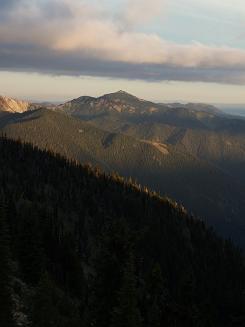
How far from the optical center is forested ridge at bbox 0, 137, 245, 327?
4216 cm

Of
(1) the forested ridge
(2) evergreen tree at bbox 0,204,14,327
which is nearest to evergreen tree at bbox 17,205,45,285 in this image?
(1) the forested ridge

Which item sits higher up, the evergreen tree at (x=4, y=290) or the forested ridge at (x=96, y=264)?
the evergreen tree at (x=4, y=290)

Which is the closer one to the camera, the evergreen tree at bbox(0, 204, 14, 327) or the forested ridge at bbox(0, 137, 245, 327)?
the evergreen tree at bbox(0, 204, 14, 327)

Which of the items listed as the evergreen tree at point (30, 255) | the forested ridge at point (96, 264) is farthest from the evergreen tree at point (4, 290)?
the evergreen tree at point (30, 255)

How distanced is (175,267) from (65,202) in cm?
4345

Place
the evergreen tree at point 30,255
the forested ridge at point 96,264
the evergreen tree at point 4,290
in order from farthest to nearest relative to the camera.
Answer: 1. the evergreen tree at point 30,255
2. the forested ridge at point 96,264
3. the evergreen tree at point 4,290

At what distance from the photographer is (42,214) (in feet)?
301

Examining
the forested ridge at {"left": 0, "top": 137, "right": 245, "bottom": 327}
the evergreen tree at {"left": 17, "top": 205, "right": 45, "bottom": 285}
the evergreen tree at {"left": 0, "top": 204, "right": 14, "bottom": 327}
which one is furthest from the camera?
the evergreen tree at {"left": 17, "top": 205, "right": 45, "bottom": 285}

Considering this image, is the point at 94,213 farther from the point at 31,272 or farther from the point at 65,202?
the point at 31,272

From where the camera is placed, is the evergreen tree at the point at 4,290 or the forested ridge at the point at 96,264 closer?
the evergreen tree at the point at 4,290

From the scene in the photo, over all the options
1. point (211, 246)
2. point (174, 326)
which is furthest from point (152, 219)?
point (174, 326)

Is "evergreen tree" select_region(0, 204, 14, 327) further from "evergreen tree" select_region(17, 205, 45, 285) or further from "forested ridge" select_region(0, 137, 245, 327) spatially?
Result: "evergreen tree" select_region(17, 205, 45, 285)

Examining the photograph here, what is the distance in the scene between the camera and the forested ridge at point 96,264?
4216 centimetres

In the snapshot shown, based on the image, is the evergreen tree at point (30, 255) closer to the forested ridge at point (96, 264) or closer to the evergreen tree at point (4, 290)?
the forested ridge at point (96, 264)
